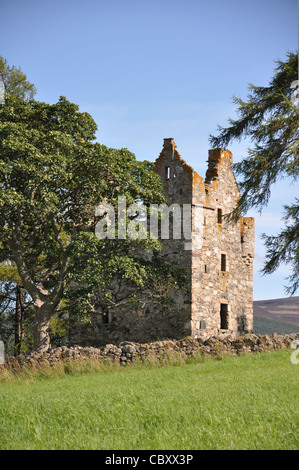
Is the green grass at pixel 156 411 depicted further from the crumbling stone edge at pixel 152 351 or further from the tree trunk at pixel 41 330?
the tree trunk at pixel 41 330

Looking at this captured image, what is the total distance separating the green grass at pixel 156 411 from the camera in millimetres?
8961

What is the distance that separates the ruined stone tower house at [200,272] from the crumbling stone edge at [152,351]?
4325 mm

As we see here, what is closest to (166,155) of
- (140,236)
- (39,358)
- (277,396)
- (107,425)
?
(140,236)

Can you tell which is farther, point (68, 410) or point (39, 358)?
point (39, 358)

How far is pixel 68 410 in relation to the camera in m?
11.2

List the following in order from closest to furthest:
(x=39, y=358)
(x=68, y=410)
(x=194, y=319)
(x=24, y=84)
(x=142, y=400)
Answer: (x=68, y=410) < (x=142, y=400) < (x=39, y=358) < (x=194, y=319) < (x=24, y=84)

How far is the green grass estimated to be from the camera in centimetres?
896

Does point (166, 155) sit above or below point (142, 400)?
above

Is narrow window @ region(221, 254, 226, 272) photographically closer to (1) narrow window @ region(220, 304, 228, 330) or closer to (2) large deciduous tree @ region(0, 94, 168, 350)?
(1) narrow window @ region(220, 304, 228, 330)

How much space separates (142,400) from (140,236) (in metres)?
11.6

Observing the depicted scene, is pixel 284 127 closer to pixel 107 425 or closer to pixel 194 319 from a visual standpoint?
pixel 194 319

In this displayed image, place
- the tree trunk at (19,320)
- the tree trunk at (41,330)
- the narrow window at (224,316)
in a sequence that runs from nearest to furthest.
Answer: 1. the tree trunk at (41,330)
2. the narrow window at (224,316)
3. the tree trunk at (19,320)

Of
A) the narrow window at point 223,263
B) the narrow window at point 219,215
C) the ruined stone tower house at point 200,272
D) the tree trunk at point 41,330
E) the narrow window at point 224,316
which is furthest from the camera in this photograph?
the narrow window at point 223,263

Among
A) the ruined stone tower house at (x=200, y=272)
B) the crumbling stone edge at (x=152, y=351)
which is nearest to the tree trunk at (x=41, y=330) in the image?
the crumbling stone edge at (x=152, y=351)
